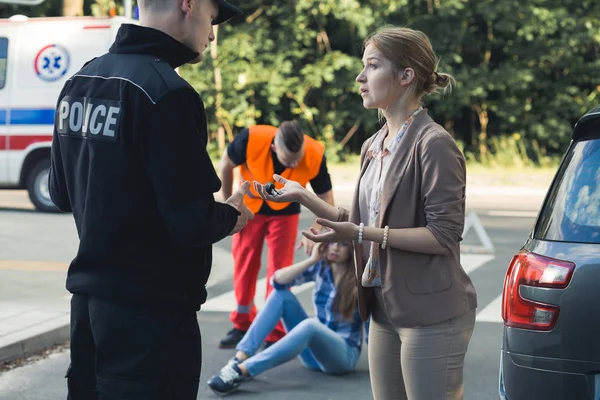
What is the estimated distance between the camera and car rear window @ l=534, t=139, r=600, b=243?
323 centimetres

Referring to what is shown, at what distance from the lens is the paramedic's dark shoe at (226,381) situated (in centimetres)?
538

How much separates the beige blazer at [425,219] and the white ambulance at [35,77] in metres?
11.0

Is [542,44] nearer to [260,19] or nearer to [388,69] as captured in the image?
[260,19]

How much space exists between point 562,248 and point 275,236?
3559 millimetres

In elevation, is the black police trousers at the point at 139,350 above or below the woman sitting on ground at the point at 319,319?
above

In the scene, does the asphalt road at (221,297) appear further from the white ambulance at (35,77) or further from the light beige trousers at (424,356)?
the light beige trousers at (424,356)

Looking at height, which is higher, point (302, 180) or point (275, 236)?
point (302, 180)

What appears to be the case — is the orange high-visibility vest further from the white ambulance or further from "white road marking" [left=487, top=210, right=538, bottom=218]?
"white road marking" [left=487, top=210, right=538, bottom=218]

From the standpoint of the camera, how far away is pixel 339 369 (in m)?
5.79

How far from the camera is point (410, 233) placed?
313cm

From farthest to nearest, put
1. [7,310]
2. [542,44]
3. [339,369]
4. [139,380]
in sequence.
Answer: [542,44]
[7,310]
[339,369]
[139,380]

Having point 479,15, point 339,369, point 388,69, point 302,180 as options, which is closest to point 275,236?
point 302,180

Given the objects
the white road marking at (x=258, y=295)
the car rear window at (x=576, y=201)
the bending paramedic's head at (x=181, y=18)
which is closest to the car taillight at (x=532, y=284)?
the car rear window at (x=576, y=201)

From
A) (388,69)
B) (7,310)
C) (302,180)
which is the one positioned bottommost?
(7,310)
